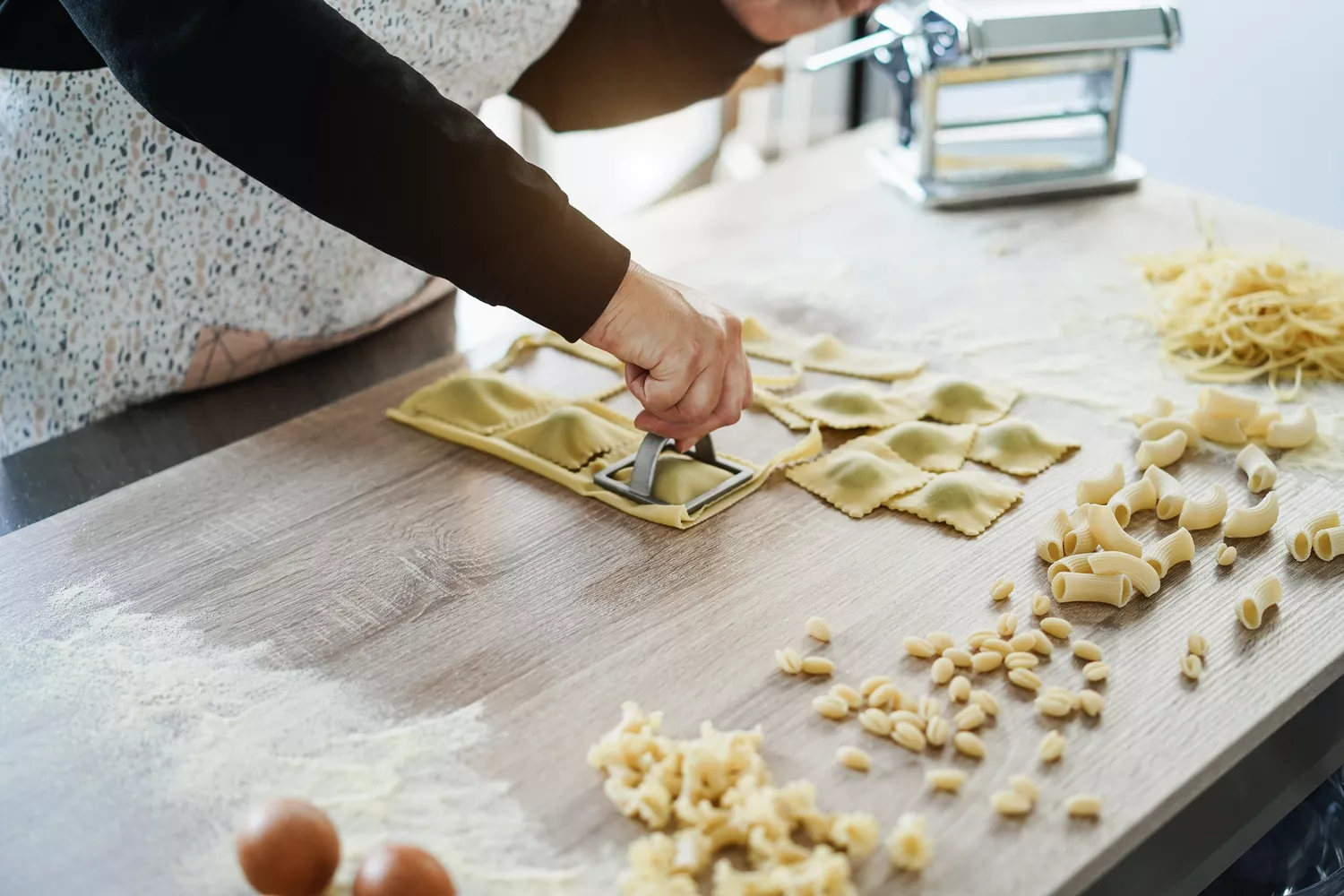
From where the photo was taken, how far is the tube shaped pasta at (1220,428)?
133cm

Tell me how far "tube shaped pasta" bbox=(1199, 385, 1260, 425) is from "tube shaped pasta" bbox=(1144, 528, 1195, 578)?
268 millimetres

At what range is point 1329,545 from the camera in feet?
3.69

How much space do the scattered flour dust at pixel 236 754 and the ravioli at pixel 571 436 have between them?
0.39 metres

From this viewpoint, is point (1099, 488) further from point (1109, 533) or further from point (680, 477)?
point (680, 477)

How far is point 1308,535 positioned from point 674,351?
0.60 meters

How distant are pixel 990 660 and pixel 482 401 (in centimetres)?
66

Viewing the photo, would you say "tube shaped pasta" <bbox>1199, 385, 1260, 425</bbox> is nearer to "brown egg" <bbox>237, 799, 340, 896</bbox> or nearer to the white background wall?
"brown egg" <bbox>237, 799, 340, 896</bbox>

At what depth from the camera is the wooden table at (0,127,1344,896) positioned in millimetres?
857

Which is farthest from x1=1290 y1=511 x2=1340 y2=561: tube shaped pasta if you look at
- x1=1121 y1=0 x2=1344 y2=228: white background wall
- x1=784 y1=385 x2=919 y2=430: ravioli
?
x1=1121 y1=0 x2=1344 y2=228: white background wall

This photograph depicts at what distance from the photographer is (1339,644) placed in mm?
1012

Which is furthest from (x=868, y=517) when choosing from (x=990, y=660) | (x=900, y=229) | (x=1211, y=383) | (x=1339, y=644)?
(x=900, y=229)

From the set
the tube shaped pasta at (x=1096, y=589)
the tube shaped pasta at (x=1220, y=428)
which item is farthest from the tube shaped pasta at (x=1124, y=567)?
the tube shaped pasta at (x=1220, y=428)

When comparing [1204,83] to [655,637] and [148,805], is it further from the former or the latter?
[148,805]

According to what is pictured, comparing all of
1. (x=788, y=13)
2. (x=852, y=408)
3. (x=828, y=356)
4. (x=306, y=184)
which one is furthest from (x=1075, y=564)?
(x=788, y=13)
